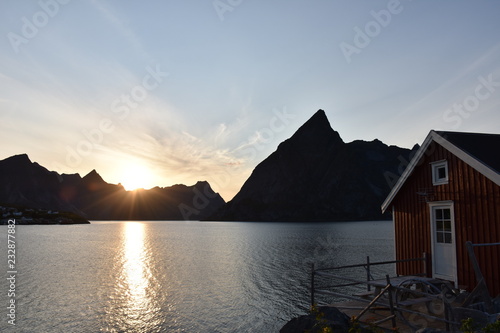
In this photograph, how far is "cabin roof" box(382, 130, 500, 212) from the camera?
14375 mm

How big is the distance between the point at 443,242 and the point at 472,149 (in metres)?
4.52

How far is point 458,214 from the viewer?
622 inches

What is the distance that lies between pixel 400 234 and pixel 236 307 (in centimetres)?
1364

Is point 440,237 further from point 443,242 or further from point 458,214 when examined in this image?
point 458,214

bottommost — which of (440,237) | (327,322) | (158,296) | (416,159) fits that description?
(158,296)

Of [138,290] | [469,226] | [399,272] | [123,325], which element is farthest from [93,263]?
[469,226]

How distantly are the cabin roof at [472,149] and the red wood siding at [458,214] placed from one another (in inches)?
14.2

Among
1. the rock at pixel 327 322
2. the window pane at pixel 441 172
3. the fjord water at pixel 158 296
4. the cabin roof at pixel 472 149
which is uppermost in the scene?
the cabin roof at pixel 472 149

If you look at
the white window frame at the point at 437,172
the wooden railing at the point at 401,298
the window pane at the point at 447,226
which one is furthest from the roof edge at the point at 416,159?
the wooden railing at the point at 401,298

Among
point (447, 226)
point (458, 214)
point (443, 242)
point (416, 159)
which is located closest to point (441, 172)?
point (416, 159)

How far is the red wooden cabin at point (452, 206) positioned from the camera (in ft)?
47.0

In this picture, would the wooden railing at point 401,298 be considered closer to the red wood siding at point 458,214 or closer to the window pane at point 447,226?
the red wood siding at point 458,214

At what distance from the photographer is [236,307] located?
26.7 m

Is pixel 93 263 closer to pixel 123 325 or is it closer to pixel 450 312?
pixel 123 325
